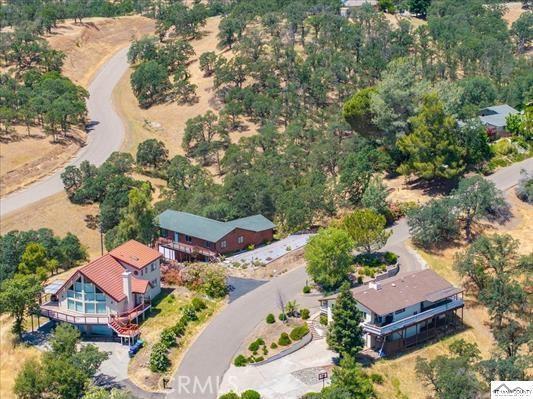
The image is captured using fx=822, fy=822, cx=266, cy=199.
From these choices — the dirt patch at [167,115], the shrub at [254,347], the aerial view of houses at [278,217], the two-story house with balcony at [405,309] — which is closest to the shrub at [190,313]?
the aerial view of houses at [278,217]

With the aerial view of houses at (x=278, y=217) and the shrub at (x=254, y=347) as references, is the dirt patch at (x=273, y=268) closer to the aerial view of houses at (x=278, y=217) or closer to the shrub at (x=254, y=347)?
the aerial view of houses at (x=278, y=217)

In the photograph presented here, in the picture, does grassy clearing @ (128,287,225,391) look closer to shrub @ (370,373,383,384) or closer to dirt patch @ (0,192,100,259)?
shrub @ (370,373,383,384)

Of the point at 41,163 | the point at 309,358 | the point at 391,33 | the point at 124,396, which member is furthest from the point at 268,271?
the point at 391,33

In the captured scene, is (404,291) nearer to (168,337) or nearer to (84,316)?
(168,337)

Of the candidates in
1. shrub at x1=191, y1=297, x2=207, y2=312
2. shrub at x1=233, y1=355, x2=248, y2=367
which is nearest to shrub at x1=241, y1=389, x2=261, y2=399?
shrub at x1=233, y1=355, x2=248, y2=367

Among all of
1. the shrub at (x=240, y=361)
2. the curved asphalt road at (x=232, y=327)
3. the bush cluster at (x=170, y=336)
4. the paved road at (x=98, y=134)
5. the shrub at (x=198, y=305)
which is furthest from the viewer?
the paved road at (x=98, y=134)

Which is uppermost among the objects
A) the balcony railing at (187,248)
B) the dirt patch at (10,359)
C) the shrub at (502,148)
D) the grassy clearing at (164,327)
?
the shrub at (502,148)

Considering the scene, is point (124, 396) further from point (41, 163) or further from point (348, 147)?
point (41, 163)
